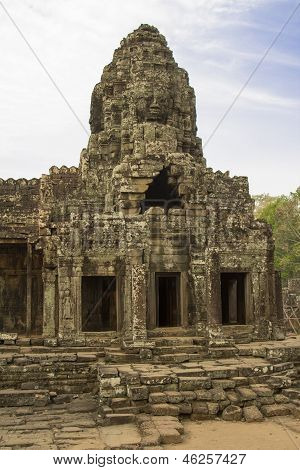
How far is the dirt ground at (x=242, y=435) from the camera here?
8.01 metres

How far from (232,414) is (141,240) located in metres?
5.35

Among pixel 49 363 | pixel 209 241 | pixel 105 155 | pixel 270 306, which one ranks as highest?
pixel 105 155

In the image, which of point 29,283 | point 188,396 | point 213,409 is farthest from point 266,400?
point 29,283

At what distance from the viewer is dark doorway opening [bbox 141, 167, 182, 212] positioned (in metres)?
15.7

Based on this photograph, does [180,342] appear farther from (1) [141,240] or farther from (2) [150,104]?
(2) [150,104]

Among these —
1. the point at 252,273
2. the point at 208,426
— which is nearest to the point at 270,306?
the point at 252,273

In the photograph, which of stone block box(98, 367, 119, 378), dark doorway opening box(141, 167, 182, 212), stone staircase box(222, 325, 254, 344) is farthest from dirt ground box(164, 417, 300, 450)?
dark doorway opening box(141, 167, 182, 212)

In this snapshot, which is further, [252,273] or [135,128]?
[135,128]

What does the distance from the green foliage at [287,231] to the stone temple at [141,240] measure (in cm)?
1807

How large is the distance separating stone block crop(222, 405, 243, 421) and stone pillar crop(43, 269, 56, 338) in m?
5.52

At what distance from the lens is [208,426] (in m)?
9.21
